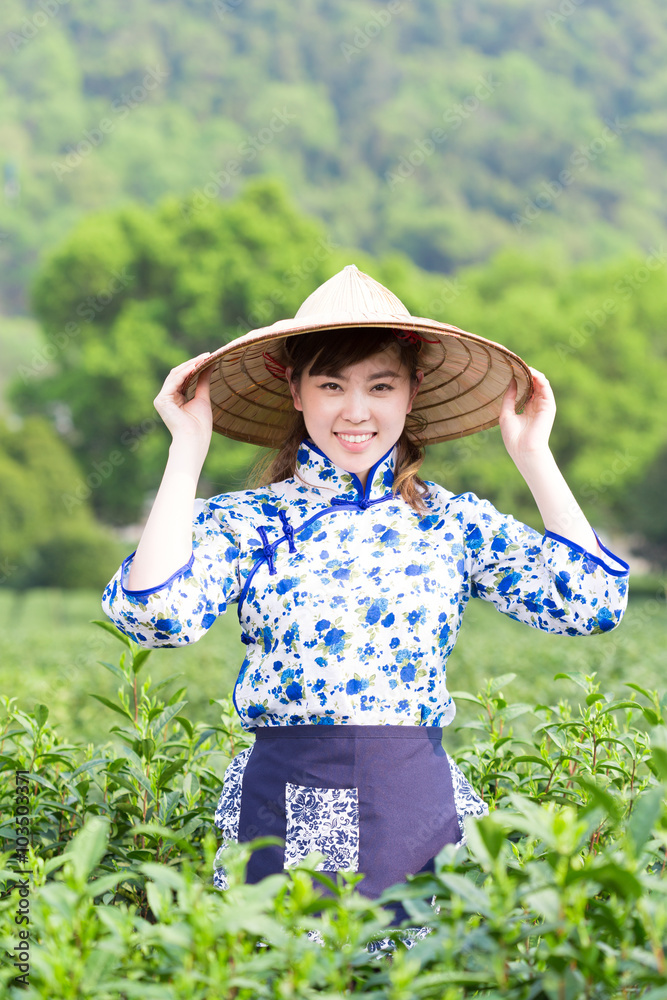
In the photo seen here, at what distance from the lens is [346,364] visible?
84.7 inches

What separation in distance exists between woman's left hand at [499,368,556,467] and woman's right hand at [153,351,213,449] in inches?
24.9

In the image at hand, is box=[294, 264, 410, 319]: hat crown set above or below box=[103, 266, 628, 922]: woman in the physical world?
above

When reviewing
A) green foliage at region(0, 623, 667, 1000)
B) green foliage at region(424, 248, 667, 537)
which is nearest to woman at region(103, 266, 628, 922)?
green foliage at region(0, 623, 667, 1000)

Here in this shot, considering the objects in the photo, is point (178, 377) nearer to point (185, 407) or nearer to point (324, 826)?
point (185, 407)

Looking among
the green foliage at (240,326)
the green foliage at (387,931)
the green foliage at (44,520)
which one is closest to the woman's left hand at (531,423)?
the green foliage at (387,931)

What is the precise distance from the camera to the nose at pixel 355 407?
84.3 inches

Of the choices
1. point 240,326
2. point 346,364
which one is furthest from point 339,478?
point 240,326

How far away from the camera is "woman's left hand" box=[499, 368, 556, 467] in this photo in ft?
7.16

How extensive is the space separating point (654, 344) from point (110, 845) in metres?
25.5

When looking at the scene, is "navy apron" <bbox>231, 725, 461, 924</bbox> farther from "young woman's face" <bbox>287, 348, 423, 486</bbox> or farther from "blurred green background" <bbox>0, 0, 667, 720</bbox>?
"blurred green background" <bbox>0, 0, 667, 720</bbox>

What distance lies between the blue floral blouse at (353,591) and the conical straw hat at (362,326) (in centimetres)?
27

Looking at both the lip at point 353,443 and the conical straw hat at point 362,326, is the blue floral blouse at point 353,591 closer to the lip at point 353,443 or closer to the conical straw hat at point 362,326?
the lip at point 353,443

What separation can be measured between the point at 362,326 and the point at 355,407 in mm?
164

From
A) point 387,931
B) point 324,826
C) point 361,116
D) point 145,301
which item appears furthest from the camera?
point 361,116
